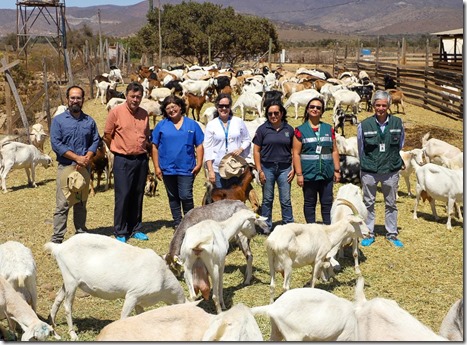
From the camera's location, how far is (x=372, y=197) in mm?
8023

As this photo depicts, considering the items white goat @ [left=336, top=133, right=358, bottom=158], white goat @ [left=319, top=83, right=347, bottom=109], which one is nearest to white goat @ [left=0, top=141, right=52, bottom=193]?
white goat @ [left=336, top=133, right=358, bottom=158]

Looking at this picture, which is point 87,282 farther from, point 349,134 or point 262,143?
point 349,134

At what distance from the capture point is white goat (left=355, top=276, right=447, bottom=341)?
363 cm

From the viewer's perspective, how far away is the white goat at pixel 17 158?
1166 cm

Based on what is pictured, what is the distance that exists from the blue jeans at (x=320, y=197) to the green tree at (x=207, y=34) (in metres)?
41.8

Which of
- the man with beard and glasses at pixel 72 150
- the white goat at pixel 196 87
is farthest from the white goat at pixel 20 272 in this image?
the white goat at pixel 196 87

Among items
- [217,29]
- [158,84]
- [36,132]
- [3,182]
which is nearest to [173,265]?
[3,182]

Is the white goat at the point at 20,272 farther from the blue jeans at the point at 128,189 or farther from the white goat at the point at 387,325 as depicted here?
the white goat at the point at 387,325

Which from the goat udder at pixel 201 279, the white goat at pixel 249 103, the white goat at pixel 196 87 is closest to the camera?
the goat udder at pixel 201 279

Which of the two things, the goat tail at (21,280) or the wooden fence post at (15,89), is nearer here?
the goat tail at (21,280)

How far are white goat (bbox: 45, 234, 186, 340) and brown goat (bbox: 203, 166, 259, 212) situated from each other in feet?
8.30

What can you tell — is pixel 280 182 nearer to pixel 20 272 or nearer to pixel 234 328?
pixel 20 272

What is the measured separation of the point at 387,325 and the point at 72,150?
484cm

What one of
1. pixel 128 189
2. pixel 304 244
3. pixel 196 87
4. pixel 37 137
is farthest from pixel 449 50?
pixel 304 244
